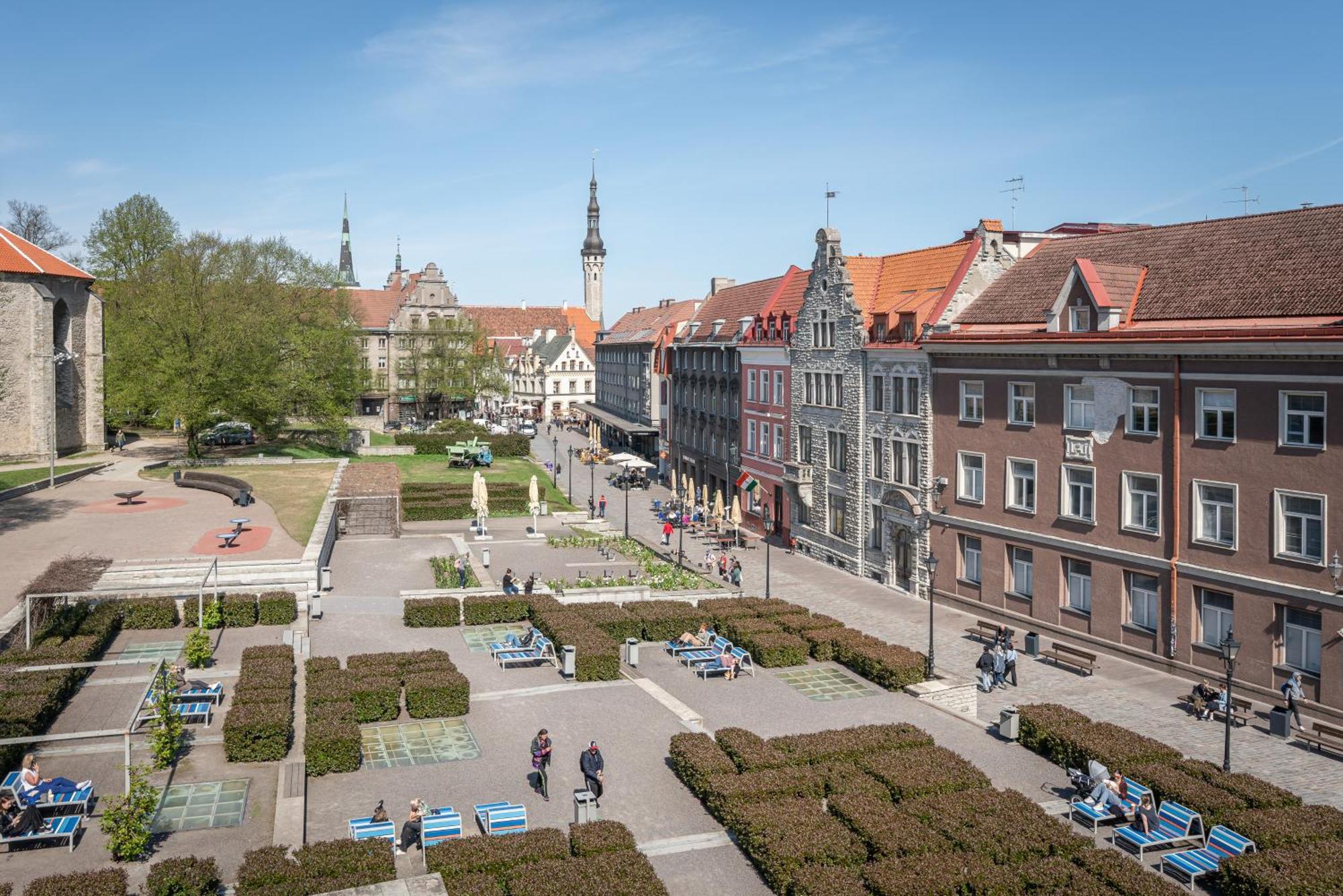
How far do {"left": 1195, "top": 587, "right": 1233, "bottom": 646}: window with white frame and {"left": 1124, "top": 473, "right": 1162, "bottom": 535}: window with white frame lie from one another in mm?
2313

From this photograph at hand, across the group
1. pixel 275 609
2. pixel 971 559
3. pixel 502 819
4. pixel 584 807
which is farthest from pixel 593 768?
pixel 971 559

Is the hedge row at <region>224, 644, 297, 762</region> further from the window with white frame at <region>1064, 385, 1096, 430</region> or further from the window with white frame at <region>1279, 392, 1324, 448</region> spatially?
the window with white frame at <region>1279, 392, 1324, 448</region>

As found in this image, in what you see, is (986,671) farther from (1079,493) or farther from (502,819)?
(502,819)

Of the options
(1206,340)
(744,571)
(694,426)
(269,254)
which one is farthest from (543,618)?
(269,254)

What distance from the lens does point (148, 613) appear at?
31.5m

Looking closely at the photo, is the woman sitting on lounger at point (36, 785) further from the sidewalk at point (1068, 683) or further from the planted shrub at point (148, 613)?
the sidewalk at point (1068, 683)

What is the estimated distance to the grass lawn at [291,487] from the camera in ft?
150

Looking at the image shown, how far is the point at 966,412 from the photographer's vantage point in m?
39.3

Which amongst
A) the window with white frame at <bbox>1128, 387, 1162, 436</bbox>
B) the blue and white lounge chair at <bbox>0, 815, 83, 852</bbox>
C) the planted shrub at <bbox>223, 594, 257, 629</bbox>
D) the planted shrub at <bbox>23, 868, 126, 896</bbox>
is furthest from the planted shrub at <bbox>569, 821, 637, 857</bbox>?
the window with white frame at <bbox>1128, 387, 1162, 436</bbox>

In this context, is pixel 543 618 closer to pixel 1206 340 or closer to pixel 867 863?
pixel 867 863

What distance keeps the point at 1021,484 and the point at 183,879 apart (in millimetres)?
29394

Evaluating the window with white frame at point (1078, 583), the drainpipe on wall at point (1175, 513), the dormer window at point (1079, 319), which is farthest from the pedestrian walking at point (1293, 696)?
the dormer window at point (1079, 319)

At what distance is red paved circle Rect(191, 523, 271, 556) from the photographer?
38.5 m

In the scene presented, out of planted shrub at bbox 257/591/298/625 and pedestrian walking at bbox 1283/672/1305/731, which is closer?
pedestrian walking at bbox 1283/672/1305/731
